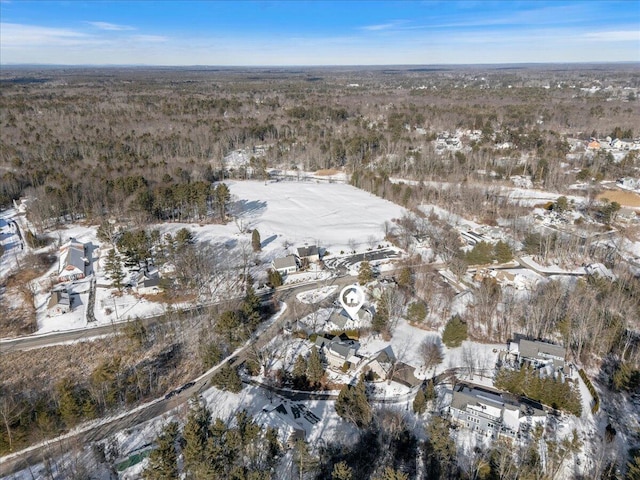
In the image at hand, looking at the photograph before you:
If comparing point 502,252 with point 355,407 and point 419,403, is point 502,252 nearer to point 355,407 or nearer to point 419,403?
point 419,403

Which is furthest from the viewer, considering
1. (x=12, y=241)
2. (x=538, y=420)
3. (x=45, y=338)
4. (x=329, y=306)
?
(x=12, y=241)

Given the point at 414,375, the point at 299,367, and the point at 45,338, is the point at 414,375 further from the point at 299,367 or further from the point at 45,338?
the point at 45,338

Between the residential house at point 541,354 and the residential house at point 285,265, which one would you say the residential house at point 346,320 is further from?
the residential house at point 541,354

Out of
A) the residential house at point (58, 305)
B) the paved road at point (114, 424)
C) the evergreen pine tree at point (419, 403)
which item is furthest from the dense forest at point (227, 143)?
the evergreen pine tree at point (419, 403)

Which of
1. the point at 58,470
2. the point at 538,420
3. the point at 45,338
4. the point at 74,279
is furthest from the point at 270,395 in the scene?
the point at 74,279

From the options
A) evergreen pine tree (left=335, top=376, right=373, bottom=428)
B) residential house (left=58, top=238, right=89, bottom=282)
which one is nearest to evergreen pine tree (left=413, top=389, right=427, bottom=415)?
evergreen pine tree (left=335, top=376, right=373, bottom=428)

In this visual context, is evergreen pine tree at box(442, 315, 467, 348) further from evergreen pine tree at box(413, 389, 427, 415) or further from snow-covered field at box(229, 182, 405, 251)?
snow-covered field at box(229, 182, 405, 251)
